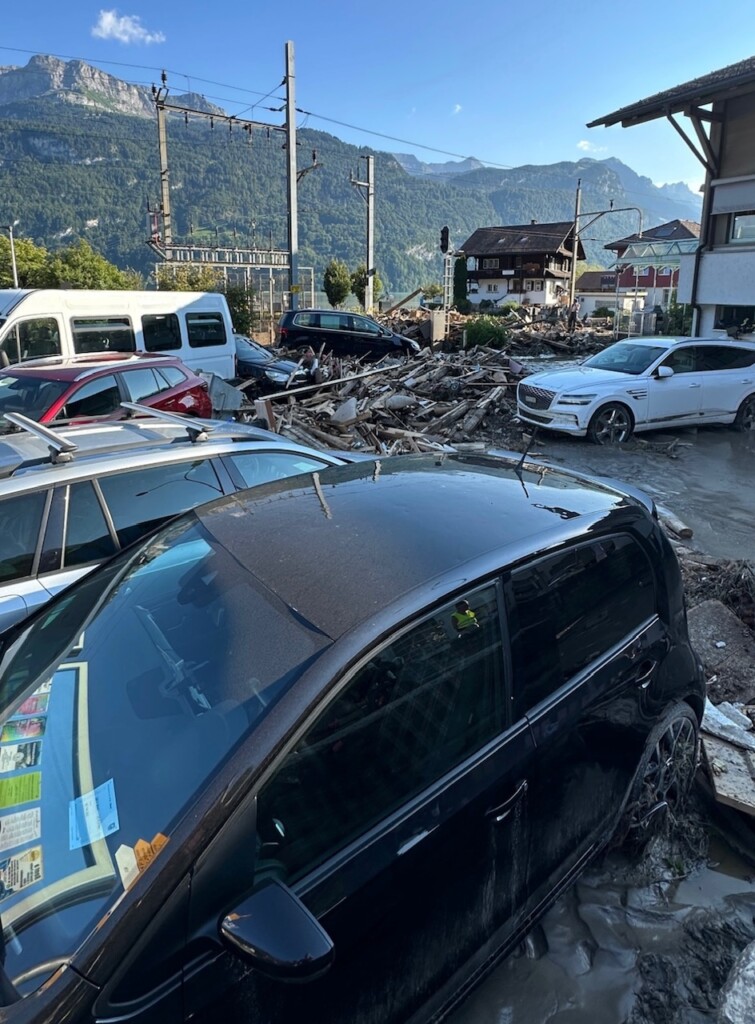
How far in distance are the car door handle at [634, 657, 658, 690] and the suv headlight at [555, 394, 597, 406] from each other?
29.6 ft

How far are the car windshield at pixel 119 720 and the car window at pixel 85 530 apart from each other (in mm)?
1286

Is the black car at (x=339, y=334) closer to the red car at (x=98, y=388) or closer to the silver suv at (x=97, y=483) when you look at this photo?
the red car at (x=98, y=388)

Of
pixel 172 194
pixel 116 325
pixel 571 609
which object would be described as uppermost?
pixel 172 194

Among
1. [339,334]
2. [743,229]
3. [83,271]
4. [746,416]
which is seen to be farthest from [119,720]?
[83,271]

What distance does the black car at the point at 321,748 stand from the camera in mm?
1464

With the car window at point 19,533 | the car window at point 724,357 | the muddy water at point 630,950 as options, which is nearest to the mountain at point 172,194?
the car window at point 724,357

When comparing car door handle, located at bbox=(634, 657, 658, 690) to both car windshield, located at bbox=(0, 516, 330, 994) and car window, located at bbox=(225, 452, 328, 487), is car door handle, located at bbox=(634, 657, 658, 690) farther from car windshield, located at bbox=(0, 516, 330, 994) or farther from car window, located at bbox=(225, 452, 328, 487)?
car window, located at bbox=(225, 452, 328, 487)

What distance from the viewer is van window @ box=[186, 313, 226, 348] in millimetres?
12477

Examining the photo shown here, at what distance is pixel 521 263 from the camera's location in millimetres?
71812

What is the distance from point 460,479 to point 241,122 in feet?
103

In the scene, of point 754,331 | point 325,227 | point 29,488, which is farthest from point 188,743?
point 325,227

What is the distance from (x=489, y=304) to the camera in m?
54.0

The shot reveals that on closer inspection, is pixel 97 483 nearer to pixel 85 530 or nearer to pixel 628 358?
pixel 85 530

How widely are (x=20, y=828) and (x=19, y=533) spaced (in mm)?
A: 2215
